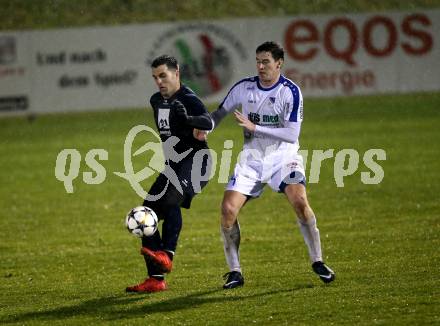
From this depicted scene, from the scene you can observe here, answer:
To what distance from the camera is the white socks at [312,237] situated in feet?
31.5

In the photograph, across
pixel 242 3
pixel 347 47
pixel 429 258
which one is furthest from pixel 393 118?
pixel 429 258

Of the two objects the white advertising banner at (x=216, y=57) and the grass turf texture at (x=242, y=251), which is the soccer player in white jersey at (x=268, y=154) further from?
the white advertising banner at (x=216, y=57)

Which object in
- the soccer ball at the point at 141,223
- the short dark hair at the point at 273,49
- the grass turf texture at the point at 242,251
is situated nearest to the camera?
the grass turf texture at the point at 242,251

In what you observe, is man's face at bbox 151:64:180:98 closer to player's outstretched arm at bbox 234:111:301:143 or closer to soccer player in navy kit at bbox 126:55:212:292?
soccer player in navy kit at bbox 126:55:212:292

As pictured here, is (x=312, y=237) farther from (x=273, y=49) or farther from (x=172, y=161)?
(x=273, y=49)

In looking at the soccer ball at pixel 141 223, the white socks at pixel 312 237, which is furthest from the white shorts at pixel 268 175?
the soccer ball at pixel 141 223

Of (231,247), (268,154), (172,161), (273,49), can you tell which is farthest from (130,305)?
(273,49)

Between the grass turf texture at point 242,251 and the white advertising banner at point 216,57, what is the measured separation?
24.9ft

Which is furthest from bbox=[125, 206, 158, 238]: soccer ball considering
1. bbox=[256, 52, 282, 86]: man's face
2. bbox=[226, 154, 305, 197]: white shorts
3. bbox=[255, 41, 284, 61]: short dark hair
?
bbox=[255, 41, 284, 61]: short dark hair

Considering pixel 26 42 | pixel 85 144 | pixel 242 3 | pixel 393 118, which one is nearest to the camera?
pixel 85 144

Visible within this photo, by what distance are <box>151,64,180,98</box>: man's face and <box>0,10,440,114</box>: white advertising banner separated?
67.1 ft

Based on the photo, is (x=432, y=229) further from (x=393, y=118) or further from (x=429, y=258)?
(x=393, y=118)

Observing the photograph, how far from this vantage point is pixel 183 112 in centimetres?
926

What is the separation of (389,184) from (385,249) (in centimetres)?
546
